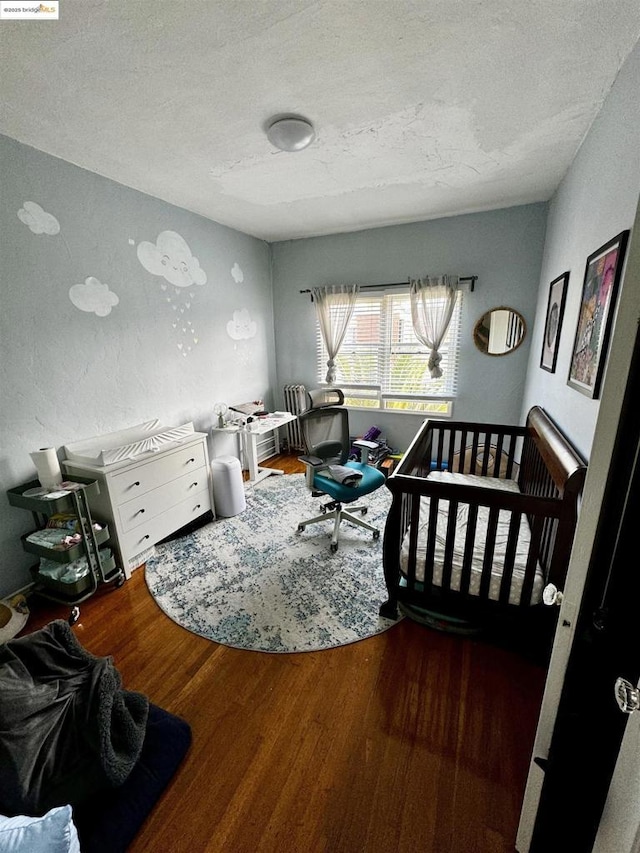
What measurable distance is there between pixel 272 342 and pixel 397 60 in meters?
3.12

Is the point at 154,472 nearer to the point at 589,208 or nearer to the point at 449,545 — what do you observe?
the point at 449,545

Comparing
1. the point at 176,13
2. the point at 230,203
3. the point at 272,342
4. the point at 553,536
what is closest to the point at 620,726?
the point at 553,536

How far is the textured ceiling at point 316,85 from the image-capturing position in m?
1.17

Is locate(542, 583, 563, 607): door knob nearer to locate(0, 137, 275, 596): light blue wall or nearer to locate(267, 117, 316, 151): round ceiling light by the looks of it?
locate(267, 117, 316, 151): round ceiling light

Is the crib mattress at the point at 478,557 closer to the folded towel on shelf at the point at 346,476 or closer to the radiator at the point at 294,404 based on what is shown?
the folded towel on shelf at the point at 346,476

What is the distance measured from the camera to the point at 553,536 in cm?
151

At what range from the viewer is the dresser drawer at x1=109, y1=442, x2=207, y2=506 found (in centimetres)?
208

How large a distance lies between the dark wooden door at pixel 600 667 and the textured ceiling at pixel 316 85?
1.54 meters

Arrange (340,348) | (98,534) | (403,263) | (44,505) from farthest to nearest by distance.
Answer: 1. (340,348)
2. (403,263)
3. (98,534)
4. (44,505)

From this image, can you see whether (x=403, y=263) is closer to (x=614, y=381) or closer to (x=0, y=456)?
(x=614, y=381)

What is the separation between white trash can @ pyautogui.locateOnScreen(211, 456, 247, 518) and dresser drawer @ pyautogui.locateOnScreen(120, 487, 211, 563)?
0.09 m

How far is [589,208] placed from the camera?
1718mm

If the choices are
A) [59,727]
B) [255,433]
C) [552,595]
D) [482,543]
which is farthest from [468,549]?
[255,433]

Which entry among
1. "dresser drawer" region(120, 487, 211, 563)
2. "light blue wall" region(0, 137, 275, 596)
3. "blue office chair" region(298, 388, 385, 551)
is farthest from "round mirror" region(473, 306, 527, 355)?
"dresser drawer" region(120, 487, 211, 563)
